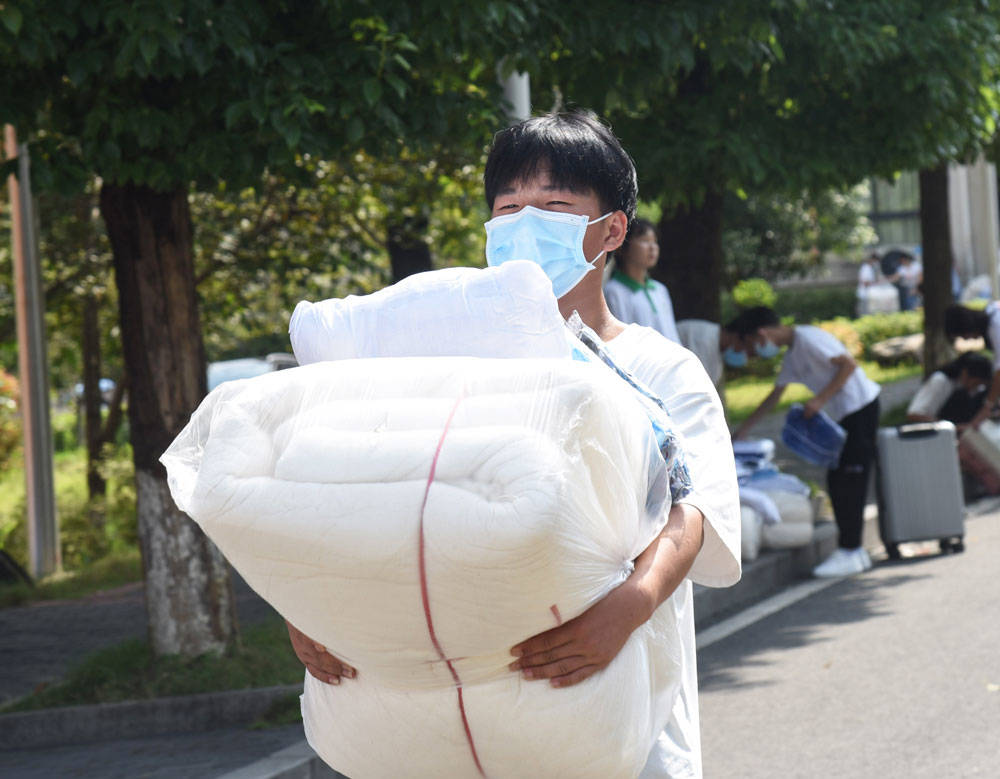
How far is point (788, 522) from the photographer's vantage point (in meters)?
9.20

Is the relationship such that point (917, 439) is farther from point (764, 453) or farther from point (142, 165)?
point (142, 165)

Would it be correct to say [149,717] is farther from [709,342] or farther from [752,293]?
[752,293]

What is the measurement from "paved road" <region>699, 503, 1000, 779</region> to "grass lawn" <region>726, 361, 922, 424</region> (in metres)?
8.85

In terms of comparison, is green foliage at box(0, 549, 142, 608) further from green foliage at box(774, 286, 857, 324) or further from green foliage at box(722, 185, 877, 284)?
green foliage at box(774, 286, 857, 324)

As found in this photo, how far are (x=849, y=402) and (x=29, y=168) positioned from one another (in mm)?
5572

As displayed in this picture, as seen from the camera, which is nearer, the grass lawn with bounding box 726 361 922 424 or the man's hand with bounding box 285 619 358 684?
the man's hand with bounding box 285 619 358 684

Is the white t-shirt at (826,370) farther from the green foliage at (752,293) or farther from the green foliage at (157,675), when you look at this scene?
the green foliage at (752,293)

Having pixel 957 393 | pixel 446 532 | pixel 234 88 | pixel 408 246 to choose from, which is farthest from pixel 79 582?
Result: pixel 446 532

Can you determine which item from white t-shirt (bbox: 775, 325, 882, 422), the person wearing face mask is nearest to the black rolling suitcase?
the person wearing face mask

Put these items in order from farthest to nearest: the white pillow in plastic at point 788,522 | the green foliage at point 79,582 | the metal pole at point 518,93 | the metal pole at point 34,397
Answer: the metal pole at point 34,397
the green foliage at point 79,582
the white pillow in plastic at point 788,522
the metal pole at point 518,93

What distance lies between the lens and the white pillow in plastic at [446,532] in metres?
1.69

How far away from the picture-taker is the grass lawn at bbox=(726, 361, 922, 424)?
18422 mm

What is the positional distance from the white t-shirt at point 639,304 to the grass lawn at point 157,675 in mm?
2585

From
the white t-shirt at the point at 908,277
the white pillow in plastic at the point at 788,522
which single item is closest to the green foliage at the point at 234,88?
the white pillow in plastic at the point at 788,522
